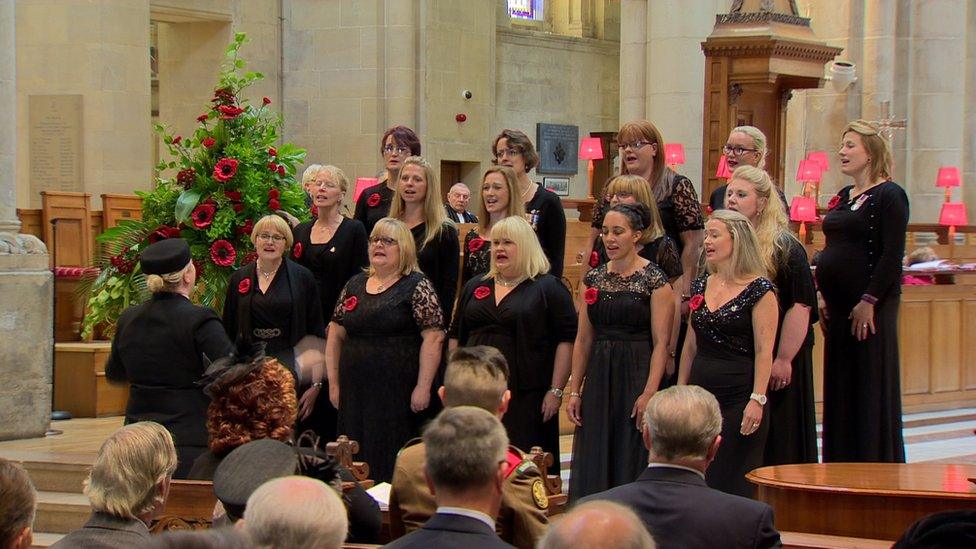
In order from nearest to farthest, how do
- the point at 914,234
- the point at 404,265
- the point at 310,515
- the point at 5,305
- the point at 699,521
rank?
the point at 310,515
the point at 699,521
the point at 404,265
the point at 5,305
the point at 914,234

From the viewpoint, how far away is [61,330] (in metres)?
10.0

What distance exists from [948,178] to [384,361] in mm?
11956

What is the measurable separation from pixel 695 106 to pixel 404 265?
8.52 meters

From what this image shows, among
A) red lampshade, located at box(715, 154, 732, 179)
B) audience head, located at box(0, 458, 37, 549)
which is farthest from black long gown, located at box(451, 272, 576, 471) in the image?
red lampshade, located at box(715, 154, 732, 179)

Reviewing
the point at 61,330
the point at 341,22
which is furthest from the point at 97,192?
the point at 61,330

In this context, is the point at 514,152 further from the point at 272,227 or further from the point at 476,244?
the point at 272,227

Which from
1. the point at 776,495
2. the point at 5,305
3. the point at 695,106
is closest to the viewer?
the point at 776,495

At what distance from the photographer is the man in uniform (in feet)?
11.8

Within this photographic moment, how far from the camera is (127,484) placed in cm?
342

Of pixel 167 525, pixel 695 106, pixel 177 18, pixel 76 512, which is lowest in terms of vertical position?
pixel 76 512

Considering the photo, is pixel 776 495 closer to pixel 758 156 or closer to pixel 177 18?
pixel 758 156

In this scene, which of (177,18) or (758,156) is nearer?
(758,156)

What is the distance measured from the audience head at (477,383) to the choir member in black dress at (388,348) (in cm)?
210

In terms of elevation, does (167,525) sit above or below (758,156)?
below
